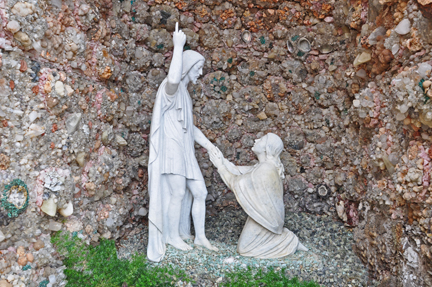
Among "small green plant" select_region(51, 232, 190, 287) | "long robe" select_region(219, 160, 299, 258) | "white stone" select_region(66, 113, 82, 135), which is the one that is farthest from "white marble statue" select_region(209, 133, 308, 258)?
"white stone" select_region(66, 113, 82, 135)

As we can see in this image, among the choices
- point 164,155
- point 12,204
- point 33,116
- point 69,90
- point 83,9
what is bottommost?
point 12,204

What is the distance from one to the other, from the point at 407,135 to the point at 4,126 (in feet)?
9.48

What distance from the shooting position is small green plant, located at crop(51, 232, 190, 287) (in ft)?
10.4

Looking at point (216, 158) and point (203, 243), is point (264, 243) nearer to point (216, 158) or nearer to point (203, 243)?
point (203, 243)

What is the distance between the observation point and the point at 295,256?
3.49 m

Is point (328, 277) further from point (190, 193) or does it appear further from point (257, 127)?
point (257, 127)

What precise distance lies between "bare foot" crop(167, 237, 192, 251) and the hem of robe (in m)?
0.47

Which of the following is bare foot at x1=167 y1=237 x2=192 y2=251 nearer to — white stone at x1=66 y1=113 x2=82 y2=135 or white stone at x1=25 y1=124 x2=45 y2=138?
white stone at x1=66 y1=113 x2=82 y2=135

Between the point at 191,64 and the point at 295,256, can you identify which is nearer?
the point at 295,256

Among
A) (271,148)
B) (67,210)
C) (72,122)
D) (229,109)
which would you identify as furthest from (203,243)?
(229,109)

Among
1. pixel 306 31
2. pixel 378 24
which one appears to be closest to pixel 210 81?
pixel 306 31

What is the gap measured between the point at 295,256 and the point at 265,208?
486 millimetres

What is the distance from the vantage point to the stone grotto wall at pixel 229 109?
2867 mm

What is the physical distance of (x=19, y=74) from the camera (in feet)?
9.50
